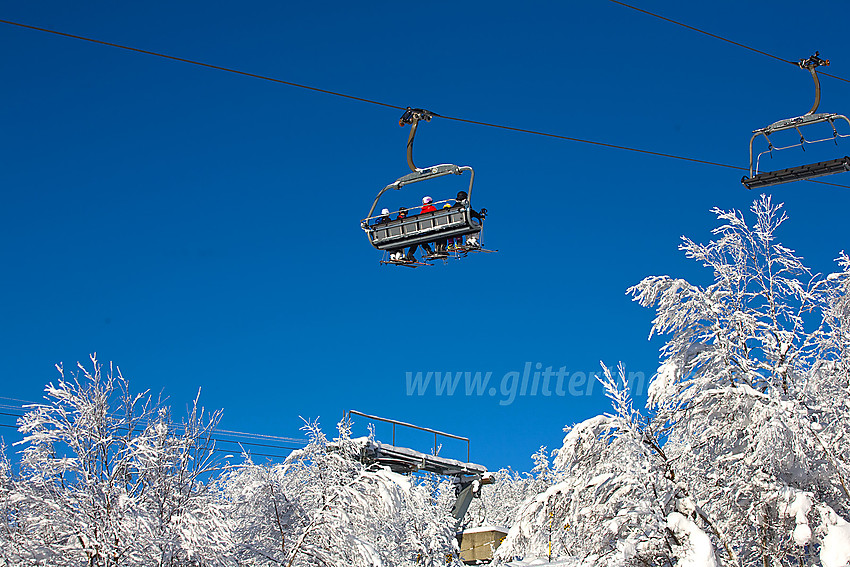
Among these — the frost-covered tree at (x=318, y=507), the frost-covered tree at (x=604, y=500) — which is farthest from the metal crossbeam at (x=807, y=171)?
the frost-covered tree at (x=318, y=507)

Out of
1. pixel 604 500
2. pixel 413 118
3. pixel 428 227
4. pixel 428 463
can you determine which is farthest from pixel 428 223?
pixel 428 463

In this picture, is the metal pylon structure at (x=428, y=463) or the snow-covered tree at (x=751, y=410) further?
the metal pylon structure at (x=428, y=463)

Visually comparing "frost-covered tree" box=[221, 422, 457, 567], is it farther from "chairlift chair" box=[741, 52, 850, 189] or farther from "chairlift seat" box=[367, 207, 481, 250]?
"chairlift chair" box=[741, 52, 850, 189]

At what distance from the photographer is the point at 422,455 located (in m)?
24.8

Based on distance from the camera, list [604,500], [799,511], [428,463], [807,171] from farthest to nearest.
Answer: [428,463] < [807,171] < [604,500] < [799,511]

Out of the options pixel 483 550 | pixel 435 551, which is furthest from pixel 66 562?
pixel 483 550

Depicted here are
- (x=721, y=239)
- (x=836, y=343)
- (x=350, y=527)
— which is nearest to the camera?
(x=836, y=343)

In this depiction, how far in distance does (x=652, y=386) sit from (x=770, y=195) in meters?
4.50

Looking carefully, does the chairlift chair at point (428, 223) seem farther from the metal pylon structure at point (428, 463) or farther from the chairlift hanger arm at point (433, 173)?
the metal pylon structure at point (428, 463)

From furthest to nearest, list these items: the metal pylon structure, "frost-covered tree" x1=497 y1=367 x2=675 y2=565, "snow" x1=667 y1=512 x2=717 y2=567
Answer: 1. the metal pylon structure
2. "frost-covered tree" x1=497 y1=367 x2=675 y2=565
3. "snow" x1=667 y1=512 x2=717 y2=567

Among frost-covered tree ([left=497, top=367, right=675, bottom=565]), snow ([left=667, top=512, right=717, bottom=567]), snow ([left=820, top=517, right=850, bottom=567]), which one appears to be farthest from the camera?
frost-covered tree ([left=497, top=367, right=675, bottom=565])

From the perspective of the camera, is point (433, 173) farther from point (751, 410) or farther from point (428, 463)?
point (428, 463)

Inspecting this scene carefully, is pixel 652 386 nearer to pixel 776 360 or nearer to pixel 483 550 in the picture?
pixel 776 360

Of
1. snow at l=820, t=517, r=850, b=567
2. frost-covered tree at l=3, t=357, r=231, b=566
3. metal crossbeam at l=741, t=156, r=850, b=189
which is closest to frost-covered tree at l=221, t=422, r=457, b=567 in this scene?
frost-covered tree at l=3, t=357, r=231, b=566
